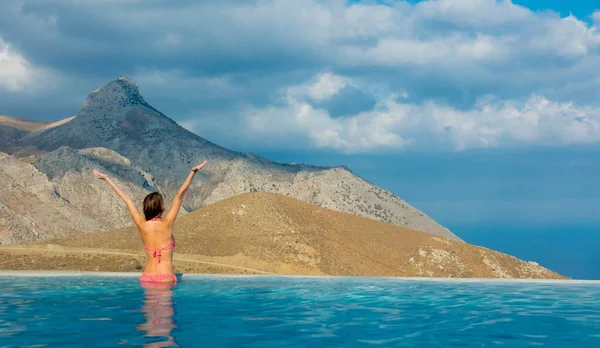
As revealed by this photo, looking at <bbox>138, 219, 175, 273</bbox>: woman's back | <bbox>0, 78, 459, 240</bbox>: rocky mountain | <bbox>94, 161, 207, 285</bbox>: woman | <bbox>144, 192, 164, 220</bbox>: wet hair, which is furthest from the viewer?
<bbox>0, 78, 459, 240</bbox>: rocky mountain

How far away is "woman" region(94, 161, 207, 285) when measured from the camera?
11973 mm

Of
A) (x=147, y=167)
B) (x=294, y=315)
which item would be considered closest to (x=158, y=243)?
(x=294, y=315)

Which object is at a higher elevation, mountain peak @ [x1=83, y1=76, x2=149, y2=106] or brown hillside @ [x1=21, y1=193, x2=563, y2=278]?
mountain peak @ [x1=83, y1=76, x2=149, y2=106]

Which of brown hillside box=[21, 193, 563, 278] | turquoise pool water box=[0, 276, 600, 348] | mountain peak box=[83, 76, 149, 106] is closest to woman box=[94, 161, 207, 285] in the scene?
turquoise pool water box=[0, 276, 600, 348]

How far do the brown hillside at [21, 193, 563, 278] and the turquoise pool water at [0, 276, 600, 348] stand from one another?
37.5ft

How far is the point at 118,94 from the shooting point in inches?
4437

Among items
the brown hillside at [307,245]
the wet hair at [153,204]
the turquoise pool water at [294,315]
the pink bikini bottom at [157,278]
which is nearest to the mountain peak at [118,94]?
the brown hillside at [307,245]

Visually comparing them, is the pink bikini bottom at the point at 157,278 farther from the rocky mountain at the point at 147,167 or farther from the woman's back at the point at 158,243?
the rocky mountain at the point at 147,167

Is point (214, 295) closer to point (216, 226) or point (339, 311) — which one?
point (339, 311)

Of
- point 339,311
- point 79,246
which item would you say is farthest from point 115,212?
point 339,311

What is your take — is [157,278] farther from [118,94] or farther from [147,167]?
[118,94]

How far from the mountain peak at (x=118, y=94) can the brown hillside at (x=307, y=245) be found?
2974 inches

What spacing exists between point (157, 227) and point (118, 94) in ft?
349

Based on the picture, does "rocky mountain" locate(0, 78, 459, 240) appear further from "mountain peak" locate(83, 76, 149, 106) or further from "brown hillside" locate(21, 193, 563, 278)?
"brown hillside" locate(21, 193, 563, 278)
